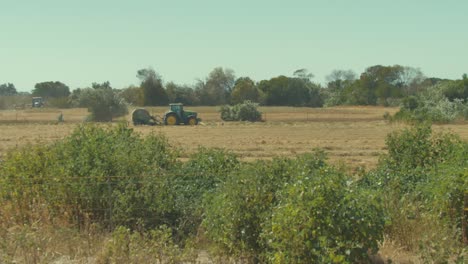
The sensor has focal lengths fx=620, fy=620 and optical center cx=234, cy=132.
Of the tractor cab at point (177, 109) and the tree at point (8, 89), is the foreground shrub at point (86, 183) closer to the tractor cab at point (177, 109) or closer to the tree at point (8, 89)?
the tractor cab at point (177, 109)

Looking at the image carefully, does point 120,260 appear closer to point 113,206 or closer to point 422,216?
point 113,206

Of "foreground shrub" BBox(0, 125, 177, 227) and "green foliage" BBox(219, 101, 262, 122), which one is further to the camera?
"green foliage" BBox(219, 101, 262, 122)

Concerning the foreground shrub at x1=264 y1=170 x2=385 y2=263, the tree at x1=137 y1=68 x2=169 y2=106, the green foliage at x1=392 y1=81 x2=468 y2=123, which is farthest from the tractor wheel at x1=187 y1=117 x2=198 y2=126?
the foreground shrub at x1=264 y1=170 x2=385 y2=263

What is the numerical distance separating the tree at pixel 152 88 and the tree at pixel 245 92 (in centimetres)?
1200

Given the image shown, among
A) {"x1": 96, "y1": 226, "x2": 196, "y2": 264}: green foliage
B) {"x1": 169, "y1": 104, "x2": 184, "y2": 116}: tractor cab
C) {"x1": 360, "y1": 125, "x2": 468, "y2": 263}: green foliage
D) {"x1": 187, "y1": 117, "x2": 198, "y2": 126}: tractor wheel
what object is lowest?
{"x1": 187, "y1": 117, "x2": 198, "y2": 126}: tractor wheel

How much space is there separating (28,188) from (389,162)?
629 centimetres

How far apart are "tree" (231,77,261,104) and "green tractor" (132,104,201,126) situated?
39.5 metres

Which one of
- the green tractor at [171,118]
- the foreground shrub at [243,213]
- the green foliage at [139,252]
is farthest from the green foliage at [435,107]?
the green foliage at [139,252]

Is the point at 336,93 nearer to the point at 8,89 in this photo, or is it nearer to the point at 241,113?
the point at 241,113

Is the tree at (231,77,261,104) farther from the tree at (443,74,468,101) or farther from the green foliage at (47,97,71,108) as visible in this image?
the tree at (443,74,468,101)

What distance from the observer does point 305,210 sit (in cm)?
664

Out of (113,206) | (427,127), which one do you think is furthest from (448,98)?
(113,206)

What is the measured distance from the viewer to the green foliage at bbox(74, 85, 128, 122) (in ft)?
217

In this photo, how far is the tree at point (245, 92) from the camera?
307ft
